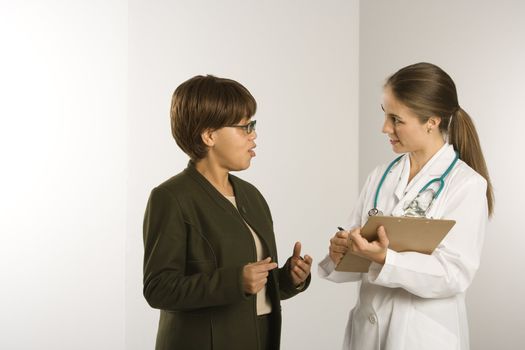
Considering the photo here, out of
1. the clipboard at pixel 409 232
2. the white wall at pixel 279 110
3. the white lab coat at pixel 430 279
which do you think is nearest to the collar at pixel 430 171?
the white lab coat at pixel 430 279

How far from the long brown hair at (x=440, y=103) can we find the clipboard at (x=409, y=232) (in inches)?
16.0

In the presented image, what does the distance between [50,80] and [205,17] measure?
102 centimetres

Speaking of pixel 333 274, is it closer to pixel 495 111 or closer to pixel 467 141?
pixel 467 141

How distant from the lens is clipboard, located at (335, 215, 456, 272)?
5.76ft

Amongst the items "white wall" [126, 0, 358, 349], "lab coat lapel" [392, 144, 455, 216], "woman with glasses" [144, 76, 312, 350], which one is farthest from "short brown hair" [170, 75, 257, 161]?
"white wall" [126, 0, 358, 349]

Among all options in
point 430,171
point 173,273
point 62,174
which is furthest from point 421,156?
point 62,174

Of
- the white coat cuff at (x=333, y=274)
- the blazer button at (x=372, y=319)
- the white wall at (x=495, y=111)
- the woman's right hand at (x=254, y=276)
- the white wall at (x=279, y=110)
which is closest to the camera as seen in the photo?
the woman's right hand at (x=254, y=276)

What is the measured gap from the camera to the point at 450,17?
3.62 meters

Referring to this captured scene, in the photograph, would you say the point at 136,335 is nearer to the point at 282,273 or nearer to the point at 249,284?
the point at 282,273

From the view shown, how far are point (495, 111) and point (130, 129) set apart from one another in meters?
2.06

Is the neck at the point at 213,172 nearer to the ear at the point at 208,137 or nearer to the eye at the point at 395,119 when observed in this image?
the ear at the point at 208,137

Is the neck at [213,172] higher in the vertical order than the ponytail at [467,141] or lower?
lower

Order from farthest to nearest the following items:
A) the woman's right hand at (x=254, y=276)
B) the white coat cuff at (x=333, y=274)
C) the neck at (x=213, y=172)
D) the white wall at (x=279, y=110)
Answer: the white wall at (x=279, y=110)
the white coat cuff at (x=333, y=274)
the neck at (x=213, y=172)
the woman's right hand at (x=254, y=276)

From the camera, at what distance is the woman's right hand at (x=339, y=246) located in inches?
79.1
